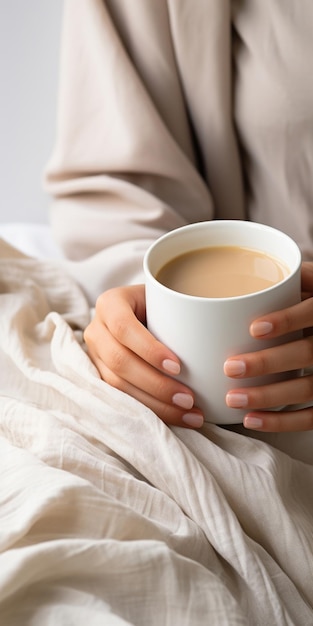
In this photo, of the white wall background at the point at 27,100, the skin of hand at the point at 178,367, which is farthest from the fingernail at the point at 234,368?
the white wall background at the point at 27,100

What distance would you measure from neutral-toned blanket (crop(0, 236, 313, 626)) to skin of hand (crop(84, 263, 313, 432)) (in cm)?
2

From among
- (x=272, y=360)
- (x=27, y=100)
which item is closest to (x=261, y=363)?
(x=272, y=360)

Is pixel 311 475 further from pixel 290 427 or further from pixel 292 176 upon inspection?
pixel 292 176

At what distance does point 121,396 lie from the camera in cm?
66

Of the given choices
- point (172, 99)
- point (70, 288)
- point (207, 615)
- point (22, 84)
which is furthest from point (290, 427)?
point (22, 84)

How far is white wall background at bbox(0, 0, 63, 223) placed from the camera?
3.54 ft

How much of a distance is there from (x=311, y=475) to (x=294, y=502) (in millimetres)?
43

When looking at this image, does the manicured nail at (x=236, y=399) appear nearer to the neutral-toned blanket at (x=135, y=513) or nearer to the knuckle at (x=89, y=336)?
the neutral-toned blanket at (x=135, y=513)

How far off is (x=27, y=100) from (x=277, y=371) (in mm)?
692

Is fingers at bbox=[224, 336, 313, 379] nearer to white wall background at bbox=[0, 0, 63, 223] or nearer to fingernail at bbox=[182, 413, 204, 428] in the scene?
fingernail at bbox=[182, 413, 204, 428]

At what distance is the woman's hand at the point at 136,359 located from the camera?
61cm

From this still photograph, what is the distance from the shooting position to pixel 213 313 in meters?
0.56

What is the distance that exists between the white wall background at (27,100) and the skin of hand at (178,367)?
0.53 m

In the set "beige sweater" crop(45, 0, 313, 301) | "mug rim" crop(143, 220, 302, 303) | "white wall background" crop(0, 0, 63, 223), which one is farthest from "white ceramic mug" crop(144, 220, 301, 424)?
"white wall background" crop(0, 0, 63, 223)
